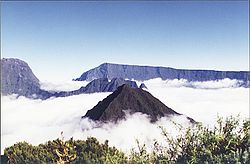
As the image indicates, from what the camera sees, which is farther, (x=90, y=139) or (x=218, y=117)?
(x=90, y=139)

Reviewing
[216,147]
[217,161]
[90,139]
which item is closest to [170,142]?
[216,147]

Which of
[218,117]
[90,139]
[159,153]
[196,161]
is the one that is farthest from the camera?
[90,139]

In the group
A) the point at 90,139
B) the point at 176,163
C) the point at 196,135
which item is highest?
the point at 196,135

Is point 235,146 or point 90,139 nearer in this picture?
point 235,146

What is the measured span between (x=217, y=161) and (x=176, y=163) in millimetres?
2730

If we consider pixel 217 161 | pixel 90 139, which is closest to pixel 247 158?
pixel 217 161

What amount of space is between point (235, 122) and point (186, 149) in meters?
2.24

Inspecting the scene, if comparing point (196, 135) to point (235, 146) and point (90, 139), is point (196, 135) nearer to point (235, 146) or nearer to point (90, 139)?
point (235, 146)

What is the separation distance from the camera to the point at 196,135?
15922mm

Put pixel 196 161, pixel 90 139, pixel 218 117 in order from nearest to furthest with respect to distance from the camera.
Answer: pixel 196 161 < pixel 218 117 < pixel 90 139

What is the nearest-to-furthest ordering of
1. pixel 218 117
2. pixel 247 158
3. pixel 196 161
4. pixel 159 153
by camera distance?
1. pixel 247 158
2. pixel 196 161
3. pixel 218 117
4. pixel 159 153

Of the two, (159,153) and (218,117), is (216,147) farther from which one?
(159,153)

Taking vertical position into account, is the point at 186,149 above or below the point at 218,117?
below

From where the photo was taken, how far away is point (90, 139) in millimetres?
50812
